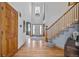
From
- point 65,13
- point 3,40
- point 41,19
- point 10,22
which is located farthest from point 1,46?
point 41,19

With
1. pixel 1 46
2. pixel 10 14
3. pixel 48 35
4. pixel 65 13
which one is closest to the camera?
pixel 1 46

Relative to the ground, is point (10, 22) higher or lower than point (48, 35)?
higher

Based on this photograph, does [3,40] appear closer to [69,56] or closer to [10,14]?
[10,14]

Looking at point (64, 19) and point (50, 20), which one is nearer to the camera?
point (64, 19)

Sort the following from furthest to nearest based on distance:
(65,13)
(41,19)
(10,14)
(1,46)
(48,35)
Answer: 1. (41,19)
2. (48,35)
3. (65,13)
4. (10,14)
5. (1,46)

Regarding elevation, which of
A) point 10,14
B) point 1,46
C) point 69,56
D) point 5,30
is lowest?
point 69,56

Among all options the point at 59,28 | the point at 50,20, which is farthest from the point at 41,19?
the point at 59,28

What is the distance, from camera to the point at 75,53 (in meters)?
4.13

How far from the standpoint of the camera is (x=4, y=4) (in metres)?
4.14

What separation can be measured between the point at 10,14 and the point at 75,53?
2.06 m

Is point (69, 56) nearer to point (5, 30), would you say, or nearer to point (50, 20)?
point (5, 30)

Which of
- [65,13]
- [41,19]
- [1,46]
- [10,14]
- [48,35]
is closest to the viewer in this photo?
[1,46]

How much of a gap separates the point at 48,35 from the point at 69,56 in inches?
157

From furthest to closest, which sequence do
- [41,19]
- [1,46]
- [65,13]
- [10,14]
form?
[41,19], [65,13], [10,14], [1,46]
